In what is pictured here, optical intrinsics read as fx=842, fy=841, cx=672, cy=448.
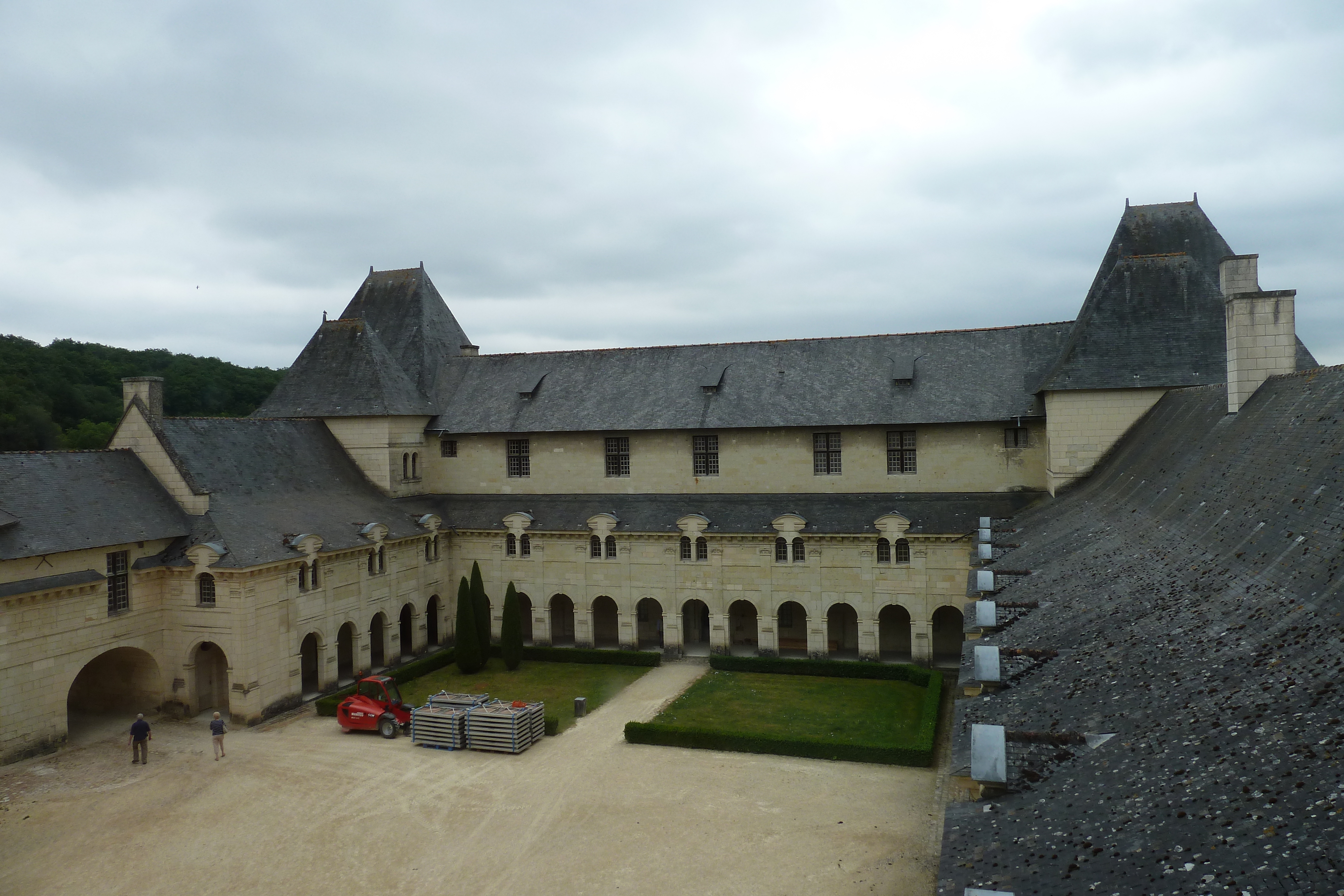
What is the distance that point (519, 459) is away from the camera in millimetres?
38219

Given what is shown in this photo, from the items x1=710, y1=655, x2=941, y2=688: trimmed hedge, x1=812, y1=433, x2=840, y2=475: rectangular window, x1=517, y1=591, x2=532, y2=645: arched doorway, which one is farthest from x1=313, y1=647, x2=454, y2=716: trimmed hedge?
x1=812, y1=433, x2=840, y2=475: rectangular window

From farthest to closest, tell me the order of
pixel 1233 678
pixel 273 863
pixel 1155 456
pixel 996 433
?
pixel 996 433
pixel 1155 456
pixel 273 863
pixel 1233 678

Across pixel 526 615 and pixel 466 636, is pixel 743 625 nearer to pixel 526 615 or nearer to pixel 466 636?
pixel 526 615

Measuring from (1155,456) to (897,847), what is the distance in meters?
10.3

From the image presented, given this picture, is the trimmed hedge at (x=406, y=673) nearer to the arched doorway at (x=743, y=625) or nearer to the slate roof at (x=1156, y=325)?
the arched doorway at (x=743, y=625)

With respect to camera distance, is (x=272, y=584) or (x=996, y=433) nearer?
(x=272, y=584)

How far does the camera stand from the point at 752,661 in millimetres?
31406

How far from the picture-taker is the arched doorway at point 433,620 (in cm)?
3615

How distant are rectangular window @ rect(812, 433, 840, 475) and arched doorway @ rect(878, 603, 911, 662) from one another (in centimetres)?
593

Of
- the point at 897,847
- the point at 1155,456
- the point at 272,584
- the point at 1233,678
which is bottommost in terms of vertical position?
the point at 897,847

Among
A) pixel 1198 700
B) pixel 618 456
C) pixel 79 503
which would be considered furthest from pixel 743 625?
pixel 1198 700

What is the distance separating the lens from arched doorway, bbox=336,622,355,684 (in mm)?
30953

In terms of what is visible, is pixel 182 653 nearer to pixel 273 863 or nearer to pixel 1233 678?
pixel 273 863

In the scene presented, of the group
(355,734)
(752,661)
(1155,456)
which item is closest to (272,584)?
(355,734)
